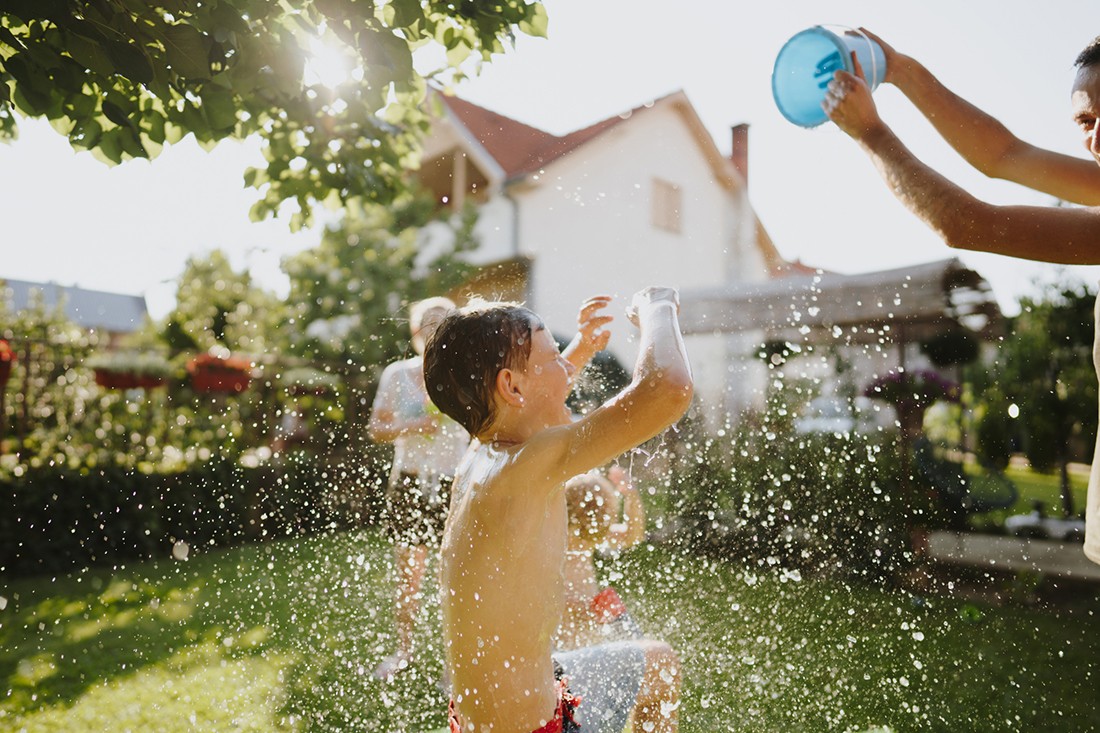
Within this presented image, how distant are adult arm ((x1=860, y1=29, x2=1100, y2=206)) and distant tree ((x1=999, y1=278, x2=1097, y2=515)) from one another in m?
8.40

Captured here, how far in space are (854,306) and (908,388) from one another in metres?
0.89

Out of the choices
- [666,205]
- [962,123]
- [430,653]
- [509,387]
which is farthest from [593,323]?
[666,205]

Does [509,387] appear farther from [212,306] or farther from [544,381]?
[212,306]

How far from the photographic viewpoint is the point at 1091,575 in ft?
20.5

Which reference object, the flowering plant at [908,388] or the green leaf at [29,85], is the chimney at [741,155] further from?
the green leaf at [29,85]

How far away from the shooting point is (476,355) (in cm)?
208

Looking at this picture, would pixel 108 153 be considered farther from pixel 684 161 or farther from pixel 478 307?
pixel 684 161

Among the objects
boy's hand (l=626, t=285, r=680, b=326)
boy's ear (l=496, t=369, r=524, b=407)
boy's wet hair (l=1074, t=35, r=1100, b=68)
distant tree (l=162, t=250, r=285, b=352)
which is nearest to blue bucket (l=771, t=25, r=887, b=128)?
boy's wet hair (l=1074, t=35, r=1100, b=68)

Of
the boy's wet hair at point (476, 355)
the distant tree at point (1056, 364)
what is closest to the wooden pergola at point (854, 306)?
the distant tree at point (1056, 364)

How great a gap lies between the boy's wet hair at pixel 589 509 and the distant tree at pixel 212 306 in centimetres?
1832

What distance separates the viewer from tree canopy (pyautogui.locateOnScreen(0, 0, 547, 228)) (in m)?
2.89

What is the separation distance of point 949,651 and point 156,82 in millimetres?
5004

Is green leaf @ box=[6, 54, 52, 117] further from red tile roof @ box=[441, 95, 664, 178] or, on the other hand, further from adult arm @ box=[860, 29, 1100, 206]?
red tile roof @ box=[441, 95, 664, 178]

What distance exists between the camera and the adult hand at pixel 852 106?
81.9 inches
